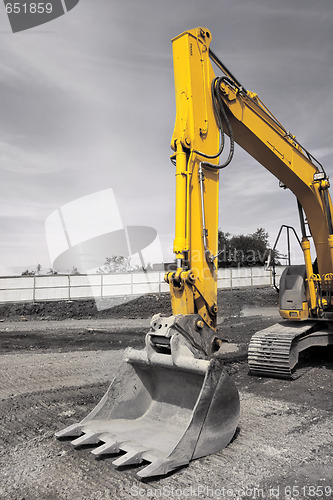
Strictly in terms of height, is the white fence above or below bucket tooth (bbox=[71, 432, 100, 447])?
above

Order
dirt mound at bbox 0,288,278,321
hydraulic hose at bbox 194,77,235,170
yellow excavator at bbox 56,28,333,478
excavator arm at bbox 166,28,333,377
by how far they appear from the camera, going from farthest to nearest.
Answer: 1. dirt mound at bbox 0,288,278,321
2. hydraulic hose at bbox 194,77,235,170
3. excavator arm at bbox 166,28,333,377
4. yellow excavator at bbox 56,28,333,478

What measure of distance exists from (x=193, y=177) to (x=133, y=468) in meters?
2.92

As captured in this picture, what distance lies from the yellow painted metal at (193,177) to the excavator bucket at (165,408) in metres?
0.39

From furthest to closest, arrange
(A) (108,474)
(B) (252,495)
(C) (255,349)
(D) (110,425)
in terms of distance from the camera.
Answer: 1. (C) (255,349)
2. (D) (110,425)
3. (A) (108,474)
4. (B) (252,495)

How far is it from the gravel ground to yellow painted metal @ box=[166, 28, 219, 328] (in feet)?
4.58

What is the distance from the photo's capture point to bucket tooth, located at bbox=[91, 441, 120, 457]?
11.4ft

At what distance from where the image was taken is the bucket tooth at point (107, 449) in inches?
137

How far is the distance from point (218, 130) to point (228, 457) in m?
3.60

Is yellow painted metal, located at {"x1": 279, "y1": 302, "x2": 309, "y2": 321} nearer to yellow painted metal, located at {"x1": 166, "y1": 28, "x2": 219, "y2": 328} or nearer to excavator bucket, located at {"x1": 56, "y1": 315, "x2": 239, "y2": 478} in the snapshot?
yellow painted metal, located at {"x1": 166, "y1": 28, "x2": 219, "y2": 328}

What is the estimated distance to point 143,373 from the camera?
4469 mm

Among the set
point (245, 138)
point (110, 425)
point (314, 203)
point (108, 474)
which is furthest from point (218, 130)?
point (108, 474)

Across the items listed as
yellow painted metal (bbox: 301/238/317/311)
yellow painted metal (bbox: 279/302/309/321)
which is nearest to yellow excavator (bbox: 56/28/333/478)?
yellow painted metal (bbox: 301/238/317/311)

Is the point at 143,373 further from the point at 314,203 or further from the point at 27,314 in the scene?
the point at 27,314

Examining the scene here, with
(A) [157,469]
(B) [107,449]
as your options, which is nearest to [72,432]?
(B) [107,449]
